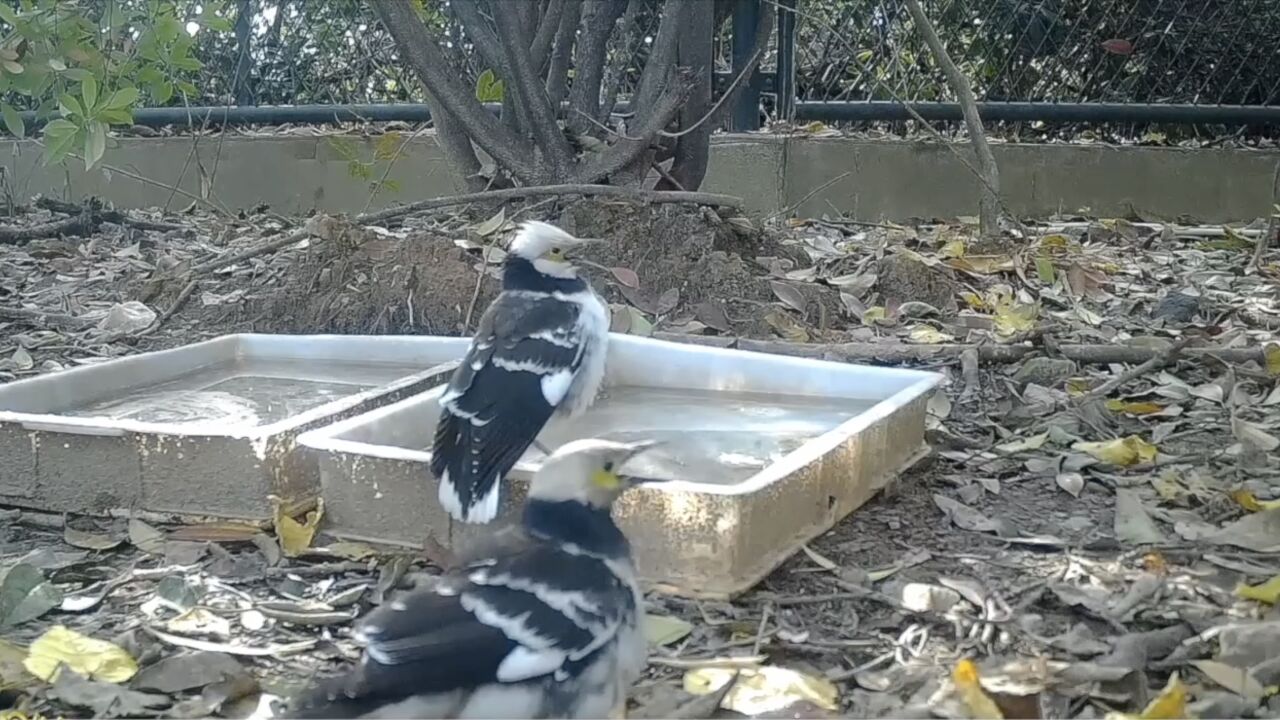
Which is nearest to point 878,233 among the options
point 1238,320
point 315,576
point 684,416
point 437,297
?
point 1238,320

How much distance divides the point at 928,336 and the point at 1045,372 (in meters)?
0.64

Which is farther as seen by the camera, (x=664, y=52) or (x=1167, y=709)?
(x=664, y=52)

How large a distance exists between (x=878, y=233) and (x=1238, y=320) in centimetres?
239

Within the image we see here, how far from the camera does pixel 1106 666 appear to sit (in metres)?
2.65

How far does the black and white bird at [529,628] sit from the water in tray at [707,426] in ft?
3.14

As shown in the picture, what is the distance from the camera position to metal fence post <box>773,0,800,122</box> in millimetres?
8438

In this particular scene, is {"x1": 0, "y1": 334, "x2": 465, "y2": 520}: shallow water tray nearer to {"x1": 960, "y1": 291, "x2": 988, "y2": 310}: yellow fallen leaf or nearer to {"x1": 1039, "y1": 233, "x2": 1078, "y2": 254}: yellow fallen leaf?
{"x1": 960, "y1": 291, "x2": 988, "y2": 310}: yellow fallen leaf

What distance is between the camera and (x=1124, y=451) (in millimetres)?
3908

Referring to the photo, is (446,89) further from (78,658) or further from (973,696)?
(973,696)

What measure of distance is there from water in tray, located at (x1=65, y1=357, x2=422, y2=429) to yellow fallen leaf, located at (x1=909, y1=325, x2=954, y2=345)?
184 centimetres

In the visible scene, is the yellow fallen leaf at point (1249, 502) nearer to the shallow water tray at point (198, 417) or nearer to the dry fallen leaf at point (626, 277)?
the shallow water tray at point (198, 417)

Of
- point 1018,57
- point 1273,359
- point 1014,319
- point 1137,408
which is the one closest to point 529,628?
point 1137,408

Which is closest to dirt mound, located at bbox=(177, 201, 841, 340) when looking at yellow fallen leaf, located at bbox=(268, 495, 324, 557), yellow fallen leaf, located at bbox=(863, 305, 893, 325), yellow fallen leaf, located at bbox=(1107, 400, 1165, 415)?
yellow fallen leaf, located at bbox=(863, 305, 893, 325)

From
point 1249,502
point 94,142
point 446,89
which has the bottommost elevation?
point 1249,502
